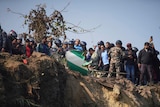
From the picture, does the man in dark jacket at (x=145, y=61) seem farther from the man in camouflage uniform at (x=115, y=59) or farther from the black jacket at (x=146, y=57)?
the man in camouflage uniform at (x=115, y=59)

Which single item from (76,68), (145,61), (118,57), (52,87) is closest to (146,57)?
(145,61)

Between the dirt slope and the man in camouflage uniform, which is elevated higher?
the man in camouflage uniform

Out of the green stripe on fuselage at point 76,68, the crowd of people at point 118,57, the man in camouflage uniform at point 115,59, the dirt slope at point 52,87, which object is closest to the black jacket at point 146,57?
the crowd of people at point 118,57

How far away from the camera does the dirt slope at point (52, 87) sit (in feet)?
22.5

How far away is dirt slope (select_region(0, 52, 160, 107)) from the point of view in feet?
22.5

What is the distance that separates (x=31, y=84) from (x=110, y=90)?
11.8 ft

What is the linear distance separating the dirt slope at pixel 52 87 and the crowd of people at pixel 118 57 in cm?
119

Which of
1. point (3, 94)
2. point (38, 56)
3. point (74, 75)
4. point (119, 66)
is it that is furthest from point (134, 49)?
point (3, 94)

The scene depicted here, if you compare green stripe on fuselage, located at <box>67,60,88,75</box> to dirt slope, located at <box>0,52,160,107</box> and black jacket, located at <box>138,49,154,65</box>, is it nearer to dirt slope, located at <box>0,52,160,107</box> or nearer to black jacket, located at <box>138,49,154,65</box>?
dirt slope, located at <box>0,52,160,107</box>

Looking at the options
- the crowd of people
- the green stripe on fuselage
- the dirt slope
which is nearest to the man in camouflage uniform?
the crowd of people

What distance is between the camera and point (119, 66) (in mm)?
12273

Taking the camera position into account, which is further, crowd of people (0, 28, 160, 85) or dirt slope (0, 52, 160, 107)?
crowd of people (0, 28, 160, 85)

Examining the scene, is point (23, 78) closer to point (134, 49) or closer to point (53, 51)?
point (53, 51)

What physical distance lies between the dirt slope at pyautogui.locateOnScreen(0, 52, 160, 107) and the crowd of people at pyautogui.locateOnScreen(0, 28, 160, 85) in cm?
119
